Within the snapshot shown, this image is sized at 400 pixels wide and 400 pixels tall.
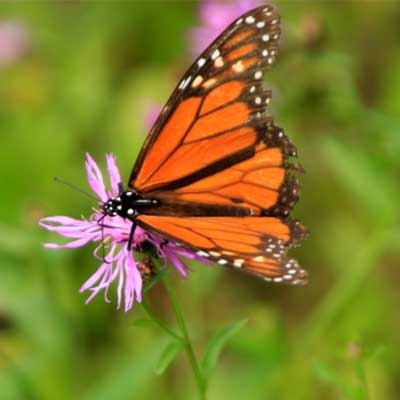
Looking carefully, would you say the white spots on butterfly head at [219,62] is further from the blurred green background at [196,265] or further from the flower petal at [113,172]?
the blurred green background at [196,265]

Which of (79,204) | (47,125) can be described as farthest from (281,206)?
(47,125)

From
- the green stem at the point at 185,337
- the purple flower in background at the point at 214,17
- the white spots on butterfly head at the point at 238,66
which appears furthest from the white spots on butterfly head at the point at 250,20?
the purple flower in background at the point at 214,17

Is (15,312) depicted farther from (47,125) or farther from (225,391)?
(47,125)

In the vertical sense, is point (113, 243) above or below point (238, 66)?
below

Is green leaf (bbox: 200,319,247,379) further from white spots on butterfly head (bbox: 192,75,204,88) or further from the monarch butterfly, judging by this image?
white spots on butterfly head (bbox: 192,75,204,88)

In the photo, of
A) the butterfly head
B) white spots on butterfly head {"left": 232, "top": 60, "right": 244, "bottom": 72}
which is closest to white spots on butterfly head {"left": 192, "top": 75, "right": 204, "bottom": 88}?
white spots on butterfly head {"left": 232, "top": 60, "right": 244, "bottom": 72}

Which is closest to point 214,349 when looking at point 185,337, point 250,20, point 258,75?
point 185,337

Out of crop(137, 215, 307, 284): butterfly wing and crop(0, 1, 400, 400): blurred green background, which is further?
crop(0, 1, 400, 400): blurred green background

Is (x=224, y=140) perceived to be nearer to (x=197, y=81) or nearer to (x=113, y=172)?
(x=197, y=81)
